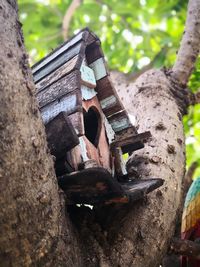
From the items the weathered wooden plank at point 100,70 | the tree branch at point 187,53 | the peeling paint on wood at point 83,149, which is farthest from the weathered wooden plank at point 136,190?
the tree branch at point 187,53

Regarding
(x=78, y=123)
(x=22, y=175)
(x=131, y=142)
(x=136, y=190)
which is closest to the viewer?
(x=22, y=175)

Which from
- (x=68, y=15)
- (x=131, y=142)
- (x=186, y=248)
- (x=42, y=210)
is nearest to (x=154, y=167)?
(x=131, y=142)

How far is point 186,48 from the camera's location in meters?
3.58

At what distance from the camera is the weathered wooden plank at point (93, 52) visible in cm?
259

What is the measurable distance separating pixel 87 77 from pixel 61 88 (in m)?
0.26

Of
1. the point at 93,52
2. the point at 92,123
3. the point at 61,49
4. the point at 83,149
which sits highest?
the point at 61,49

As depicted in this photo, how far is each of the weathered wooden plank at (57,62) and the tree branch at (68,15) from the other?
9.57 feet

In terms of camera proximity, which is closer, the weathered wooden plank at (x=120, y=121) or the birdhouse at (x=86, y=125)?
the birdhouse at (x=86, y=125)

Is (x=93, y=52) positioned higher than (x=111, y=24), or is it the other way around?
(x=111, y=24)

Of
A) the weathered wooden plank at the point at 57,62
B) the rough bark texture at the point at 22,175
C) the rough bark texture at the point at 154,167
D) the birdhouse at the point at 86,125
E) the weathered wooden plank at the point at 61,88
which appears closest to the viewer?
the rough bark texture at the point at 22,175

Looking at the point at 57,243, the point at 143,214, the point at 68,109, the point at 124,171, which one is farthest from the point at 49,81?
the point at 57,243

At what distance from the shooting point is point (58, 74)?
2.37 metres

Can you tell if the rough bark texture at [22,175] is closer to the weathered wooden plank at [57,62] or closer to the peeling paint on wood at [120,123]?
the weathered wooden plank at [57,62]

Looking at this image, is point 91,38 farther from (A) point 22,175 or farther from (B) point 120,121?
(A) point 22,175
